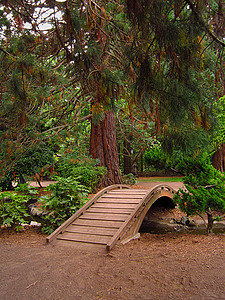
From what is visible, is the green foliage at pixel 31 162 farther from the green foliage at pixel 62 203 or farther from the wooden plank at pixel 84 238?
the wooden plank at pixel 84 238

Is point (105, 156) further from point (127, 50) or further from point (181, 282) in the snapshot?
point (181, 282)

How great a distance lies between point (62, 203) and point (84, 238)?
4.58ft

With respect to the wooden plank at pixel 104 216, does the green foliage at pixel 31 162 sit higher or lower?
higher

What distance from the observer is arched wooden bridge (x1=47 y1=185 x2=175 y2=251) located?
5.27 m

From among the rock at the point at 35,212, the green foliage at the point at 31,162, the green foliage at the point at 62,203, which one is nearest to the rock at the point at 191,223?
the green foliage at the point at 62,203

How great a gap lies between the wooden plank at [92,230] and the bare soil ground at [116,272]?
52cm

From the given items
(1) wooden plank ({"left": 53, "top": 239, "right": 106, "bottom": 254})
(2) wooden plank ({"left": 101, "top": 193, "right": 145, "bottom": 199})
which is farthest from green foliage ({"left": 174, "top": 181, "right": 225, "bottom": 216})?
(1) wooden plank ({"left": 53, "top": 239, "right": 106, "bottom": 254})

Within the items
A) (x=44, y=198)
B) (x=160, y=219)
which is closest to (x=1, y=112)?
(x=44, y=198)

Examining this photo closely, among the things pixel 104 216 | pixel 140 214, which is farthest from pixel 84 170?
pixel 140 214

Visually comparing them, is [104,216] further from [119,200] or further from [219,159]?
[219,159]

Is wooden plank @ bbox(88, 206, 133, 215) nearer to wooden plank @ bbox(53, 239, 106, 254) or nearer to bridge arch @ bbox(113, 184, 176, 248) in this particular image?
bridge arch @ bbox(113, 184, 176, 248)

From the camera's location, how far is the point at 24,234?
20.1 feet

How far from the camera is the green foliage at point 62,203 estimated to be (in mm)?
6383

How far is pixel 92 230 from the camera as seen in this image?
18.6 ft
